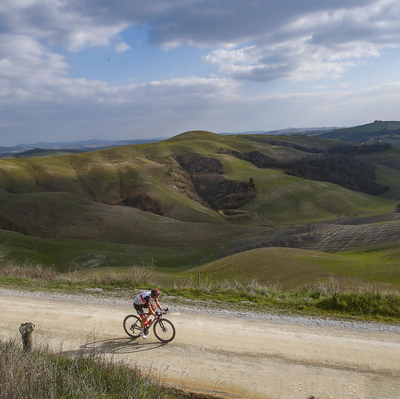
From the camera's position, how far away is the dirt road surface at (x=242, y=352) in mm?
7688

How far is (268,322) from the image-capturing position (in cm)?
1136

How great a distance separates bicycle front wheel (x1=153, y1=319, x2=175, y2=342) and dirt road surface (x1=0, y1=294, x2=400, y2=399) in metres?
0.22

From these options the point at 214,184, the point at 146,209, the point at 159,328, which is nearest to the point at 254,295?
the point at 159,328

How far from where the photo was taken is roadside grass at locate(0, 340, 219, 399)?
5.91 metres

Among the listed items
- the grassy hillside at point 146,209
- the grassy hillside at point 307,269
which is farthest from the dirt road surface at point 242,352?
the grassy hillside at point 146,209

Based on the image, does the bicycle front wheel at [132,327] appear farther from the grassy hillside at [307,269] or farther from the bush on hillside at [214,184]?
the bush on hillside at [214,184]

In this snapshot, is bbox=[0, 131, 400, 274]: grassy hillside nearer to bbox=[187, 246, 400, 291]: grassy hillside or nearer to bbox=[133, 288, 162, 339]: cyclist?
bbox=[187, 246, 400, 291]: grassy hillside

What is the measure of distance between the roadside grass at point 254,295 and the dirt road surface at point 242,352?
5.14ft

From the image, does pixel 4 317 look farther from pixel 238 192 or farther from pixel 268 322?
pixel 238 192

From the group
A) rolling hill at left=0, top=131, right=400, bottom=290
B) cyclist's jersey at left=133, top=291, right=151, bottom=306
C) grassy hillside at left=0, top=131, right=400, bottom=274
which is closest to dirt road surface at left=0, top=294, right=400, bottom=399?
cyclist's jersey at left=133, top=291, right=151, bottom=306

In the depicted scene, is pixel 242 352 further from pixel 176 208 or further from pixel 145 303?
pixel 176 208

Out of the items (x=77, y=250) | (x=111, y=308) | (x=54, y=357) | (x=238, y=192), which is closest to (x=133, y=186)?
(x=238, y=192)

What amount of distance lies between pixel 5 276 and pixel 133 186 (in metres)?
65.0

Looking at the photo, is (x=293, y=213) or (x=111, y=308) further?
(x=293, y=213)
